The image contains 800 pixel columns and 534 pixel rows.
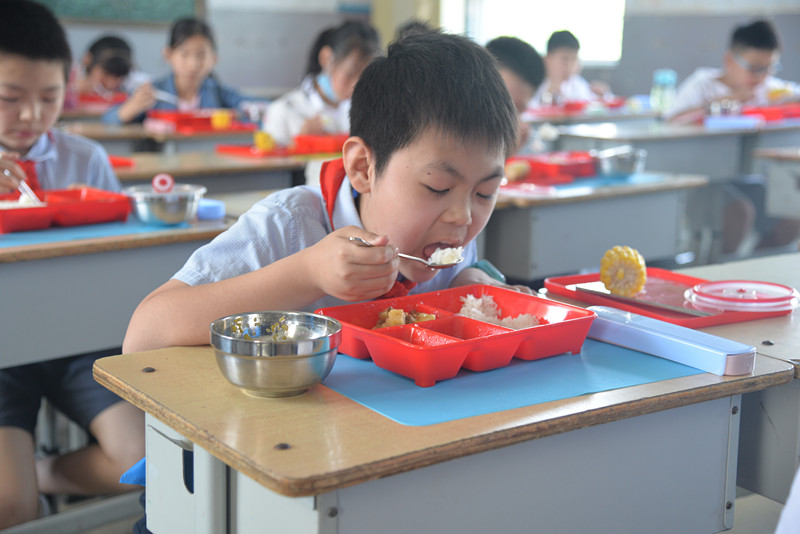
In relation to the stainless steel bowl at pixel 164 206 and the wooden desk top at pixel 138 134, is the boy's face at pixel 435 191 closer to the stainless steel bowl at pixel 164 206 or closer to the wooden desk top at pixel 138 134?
the stainless steel bowl at pixel 164 206

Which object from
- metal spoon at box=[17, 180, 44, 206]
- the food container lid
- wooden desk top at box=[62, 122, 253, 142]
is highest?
wooden desk top at box=[62, 122, 253, 142]

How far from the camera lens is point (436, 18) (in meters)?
8.90

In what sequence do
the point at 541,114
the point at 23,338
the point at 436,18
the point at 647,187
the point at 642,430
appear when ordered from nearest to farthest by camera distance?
the point at 642,430 < the point at 23,338 < the point at 647,187 < the point at 541,114 < the point at 436,18

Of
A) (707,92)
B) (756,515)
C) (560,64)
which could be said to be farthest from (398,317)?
(560,64)

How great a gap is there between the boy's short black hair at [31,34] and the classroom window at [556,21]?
6312mm

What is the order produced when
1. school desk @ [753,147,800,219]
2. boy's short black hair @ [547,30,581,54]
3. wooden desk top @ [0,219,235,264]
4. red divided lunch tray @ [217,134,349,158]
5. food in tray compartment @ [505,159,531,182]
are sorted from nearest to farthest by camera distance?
wooden desk top @ [0,219,235,264], food in tray compartment @ [505,159,531,182], red divided lunch tray @ [217,134,349,158], school desk @ [753,147,800,219], boy's short black hair @ [547,30,581,54]

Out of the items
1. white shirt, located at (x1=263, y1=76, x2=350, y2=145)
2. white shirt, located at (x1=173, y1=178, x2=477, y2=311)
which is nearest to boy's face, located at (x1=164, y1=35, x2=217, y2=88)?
white shirt, located at (x1=263, y1=76, x2=350, y2=145)

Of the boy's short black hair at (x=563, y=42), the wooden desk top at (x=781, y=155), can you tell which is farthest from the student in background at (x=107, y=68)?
the wooden desk top at (x=781, y=155)

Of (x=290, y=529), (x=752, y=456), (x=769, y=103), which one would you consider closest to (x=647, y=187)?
(x=752, y=456)

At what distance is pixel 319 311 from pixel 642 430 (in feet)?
1.47

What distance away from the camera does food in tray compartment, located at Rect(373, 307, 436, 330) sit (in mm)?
1141

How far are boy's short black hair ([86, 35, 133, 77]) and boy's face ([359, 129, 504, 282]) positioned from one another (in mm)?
6117

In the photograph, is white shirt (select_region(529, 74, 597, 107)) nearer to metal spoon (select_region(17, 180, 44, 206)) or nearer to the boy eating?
metal spoon (select_region(17, 180, 44, 206))

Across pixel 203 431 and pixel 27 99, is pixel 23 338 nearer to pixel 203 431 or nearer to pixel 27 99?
pixel 27 99
